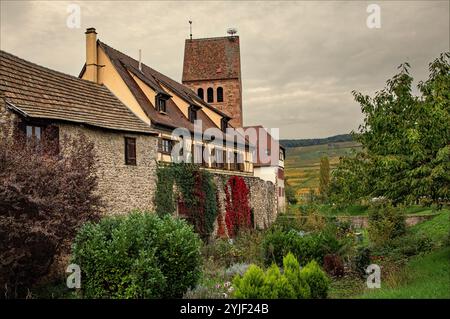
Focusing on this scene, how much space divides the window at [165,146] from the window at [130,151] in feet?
10.2

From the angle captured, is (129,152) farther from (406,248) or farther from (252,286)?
(252,286)

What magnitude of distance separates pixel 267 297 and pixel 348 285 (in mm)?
4560

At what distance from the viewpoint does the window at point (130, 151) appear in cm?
2075

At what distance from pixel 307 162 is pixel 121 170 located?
97130mm

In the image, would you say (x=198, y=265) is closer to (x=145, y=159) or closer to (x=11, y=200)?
(x=11, y=200)

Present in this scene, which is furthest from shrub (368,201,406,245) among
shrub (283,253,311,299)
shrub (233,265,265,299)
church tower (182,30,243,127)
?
church tower (182,30,243,127)

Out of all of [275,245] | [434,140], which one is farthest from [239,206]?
[434,140]

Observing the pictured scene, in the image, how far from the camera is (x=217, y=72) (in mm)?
48719

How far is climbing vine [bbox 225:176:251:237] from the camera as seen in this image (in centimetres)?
2862

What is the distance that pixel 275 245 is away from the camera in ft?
55.8

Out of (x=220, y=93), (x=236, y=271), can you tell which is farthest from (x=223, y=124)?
(x=236, y=271)

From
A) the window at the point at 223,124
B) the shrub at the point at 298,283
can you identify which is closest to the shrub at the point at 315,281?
the shrub at the point at 298,283

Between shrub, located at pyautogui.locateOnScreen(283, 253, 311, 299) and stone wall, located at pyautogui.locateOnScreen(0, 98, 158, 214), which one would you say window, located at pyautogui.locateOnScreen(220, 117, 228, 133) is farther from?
shrub, located at pyautogui.locateOnScreen(283, 253, 311, 299)
